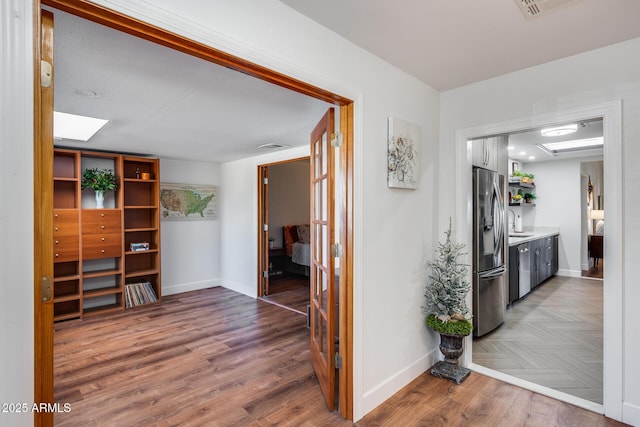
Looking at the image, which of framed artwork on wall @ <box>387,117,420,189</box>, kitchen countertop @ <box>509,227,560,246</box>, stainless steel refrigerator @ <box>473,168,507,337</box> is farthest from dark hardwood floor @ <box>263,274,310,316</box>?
kitchen countertop @ <box>509,227,560,246</box>

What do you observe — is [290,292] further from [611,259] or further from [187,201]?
[611,259]

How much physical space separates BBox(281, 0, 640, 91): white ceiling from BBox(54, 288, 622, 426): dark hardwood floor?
2412mm

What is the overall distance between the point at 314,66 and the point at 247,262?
160 inches

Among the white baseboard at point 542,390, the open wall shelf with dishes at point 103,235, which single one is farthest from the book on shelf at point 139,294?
the white baseboard at point 542,390

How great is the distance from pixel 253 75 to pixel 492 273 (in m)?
3.05

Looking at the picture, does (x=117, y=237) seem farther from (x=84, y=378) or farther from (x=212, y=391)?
(x=212, y=391)

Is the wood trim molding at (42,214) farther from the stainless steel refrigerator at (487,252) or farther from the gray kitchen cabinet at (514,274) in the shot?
the gray kitchen cabinet at (514,274)

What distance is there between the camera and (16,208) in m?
0.95

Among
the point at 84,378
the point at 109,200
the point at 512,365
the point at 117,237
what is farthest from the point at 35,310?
the point at 109,200

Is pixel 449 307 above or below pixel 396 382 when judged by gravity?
above

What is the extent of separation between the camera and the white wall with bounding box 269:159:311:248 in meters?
6.90

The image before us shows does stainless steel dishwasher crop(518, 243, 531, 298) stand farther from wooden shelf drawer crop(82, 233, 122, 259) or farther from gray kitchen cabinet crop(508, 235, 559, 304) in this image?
wooden shelf drawer crop(82, 233, 122, 259)

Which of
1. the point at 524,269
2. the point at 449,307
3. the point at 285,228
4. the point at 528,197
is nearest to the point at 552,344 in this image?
the point at 449,307

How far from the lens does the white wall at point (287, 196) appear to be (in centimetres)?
690
